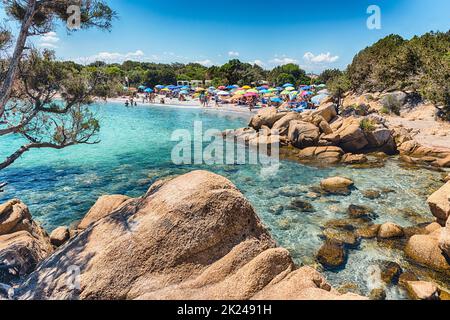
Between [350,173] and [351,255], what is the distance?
35.5ft

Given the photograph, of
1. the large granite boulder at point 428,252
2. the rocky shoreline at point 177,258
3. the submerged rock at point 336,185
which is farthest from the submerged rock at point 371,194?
the rocky shoreline at point 177,258

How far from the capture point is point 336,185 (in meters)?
17.3

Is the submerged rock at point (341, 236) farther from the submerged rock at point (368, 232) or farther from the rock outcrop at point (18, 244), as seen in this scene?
the rock outcrop at point (18, 244)

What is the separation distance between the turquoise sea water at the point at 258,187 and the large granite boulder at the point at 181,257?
198 inches

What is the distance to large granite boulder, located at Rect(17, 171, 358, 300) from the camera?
205 inches

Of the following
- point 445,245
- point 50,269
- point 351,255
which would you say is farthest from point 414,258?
point 50,269

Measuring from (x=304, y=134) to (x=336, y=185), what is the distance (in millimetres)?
9333

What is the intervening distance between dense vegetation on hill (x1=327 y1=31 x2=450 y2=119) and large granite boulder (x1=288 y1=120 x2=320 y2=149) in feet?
39.0

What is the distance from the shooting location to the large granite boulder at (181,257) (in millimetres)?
5211

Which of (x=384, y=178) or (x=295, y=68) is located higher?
(x=295, y=68)

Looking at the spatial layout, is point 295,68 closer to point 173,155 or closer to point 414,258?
point 173,155

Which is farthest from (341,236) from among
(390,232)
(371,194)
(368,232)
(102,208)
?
(102,208)

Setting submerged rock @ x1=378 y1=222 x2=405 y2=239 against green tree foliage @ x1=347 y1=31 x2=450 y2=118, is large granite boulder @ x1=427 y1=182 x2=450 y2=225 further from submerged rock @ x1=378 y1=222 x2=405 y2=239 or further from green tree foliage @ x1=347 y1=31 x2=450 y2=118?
green tree foliage @ x1=347 y1=31 x2=450 y2=118
